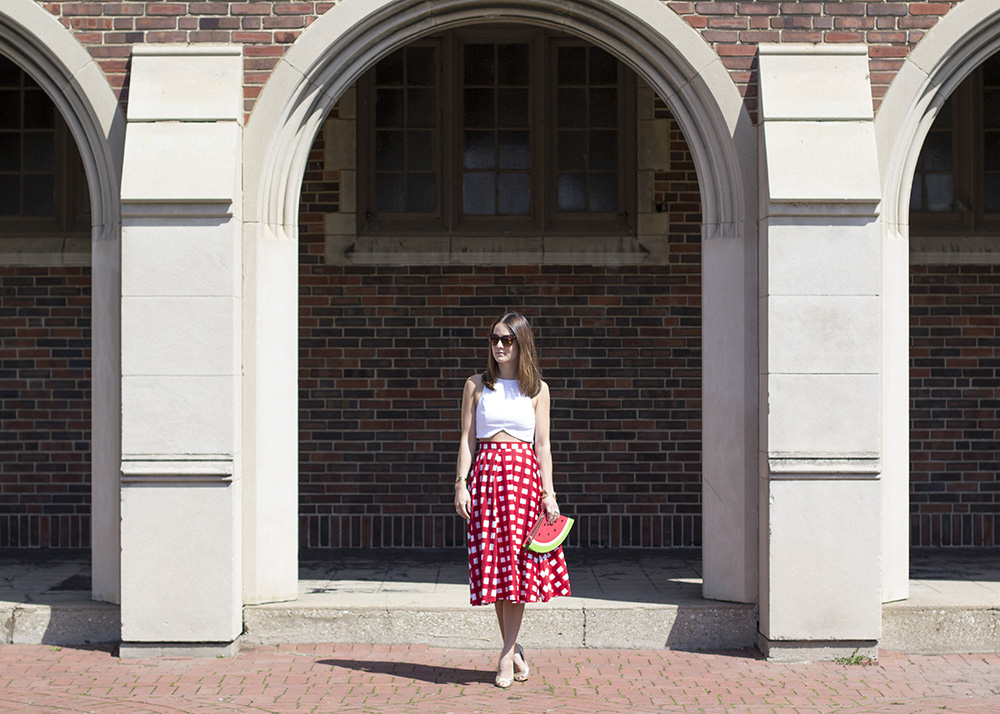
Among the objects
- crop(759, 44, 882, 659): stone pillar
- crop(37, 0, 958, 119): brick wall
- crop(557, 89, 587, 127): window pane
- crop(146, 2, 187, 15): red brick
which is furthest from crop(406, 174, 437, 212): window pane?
crop(759, 44, 882, 659): stone pillar

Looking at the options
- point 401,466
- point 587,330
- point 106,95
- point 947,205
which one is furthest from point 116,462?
point 947,205

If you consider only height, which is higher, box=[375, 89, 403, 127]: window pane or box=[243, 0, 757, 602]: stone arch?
box=[375, 89, 403, 127]: window pane

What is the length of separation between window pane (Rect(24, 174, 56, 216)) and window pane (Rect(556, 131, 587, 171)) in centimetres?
395

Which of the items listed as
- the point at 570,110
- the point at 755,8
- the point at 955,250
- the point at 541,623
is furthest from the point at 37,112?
the point at 955,250

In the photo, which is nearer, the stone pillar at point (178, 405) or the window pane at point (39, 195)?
the stone pillar at point (178, 405)

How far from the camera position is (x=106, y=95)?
250 inches

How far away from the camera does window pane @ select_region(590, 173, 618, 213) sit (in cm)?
871

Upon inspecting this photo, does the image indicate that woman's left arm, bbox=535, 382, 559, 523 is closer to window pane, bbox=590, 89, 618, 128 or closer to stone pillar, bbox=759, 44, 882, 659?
stone pillar, bbox=759, 44, 882, 659

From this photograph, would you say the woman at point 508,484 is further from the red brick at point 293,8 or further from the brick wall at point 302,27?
the red brick at point 293,8

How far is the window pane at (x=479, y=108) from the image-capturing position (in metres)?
8.70

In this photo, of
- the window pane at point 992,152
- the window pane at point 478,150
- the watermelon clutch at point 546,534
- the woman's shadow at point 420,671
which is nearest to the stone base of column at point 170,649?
the woman's shadow at point 420,671

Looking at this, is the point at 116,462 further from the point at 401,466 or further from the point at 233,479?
the point at 401,466

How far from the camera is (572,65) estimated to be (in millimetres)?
8719

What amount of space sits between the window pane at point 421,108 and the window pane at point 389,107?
0.20 ft
